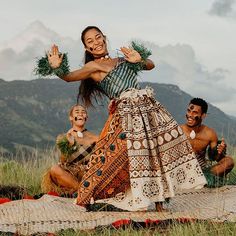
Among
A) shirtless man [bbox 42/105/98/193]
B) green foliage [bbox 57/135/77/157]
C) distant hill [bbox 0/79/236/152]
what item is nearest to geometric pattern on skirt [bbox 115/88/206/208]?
green foliage [bbox 57/135/77/157]

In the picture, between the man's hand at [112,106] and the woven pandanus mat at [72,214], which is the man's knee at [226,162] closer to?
the woven pandanus mat at [72,214]

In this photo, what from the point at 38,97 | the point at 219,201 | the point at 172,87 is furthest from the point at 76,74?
the point at 172,87

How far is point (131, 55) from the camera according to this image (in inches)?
287

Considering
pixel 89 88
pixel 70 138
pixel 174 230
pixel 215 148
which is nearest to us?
pixel 174 230

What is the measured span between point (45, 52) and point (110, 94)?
2.79 feet

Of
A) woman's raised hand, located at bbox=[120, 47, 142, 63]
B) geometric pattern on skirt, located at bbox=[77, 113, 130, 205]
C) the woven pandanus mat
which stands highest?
woman's raised hand, located at bbox=[120, 47, 142, 63]

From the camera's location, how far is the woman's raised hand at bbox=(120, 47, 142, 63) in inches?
287

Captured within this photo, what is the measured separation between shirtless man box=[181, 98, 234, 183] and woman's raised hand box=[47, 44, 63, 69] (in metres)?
2.90

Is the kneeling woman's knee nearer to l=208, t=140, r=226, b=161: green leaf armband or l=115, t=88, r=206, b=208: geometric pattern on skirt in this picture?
l=115, t=88, r=206, b=208: geometric pattern on skirt

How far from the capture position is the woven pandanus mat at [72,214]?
666 centimetres

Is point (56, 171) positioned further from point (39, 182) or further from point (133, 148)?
point (133, 148)

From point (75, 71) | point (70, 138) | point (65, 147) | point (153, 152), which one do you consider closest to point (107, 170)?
point (153, 152)

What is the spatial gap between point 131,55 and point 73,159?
7.23 ft

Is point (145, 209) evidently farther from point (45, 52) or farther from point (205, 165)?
point (205, 165)
